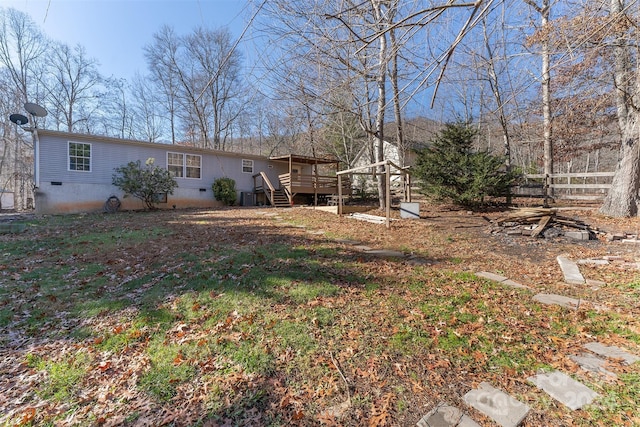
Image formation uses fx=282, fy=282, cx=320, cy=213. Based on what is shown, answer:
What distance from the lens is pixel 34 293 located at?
363 cm

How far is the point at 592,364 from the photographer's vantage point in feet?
6.48

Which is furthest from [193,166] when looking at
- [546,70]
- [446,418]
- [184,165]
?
[446,418]

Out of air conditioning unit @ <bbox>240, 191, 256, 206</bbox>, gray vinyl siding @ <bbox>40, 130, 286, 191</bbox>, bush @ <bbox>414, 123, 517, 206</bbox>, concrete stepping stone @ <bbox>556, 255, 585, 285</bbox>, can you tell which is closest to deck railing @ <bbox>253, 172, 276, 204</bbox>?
gray vinyl siding @ <bbox>40, 130, 286, 191</bbox>

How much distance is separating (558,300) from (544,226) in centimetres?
354

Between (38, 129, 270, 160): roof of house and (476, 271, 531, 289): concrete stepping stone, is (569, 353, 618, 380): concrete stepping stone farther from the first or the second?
(38, 129, 270, 160): roof of house

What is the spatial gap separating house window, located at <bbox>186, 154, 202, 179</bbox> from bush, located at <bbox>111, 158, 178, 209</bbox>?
5.99ft

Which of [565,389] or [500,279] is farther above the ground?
[500,279]

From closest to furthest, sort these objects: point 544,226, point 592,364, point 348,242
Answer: point 592,364 < point 348,242 < point 544,226

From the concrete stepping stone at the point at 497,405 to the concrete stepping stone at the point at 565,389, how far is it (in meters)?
0.24

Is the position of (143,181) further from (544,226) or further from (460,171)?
(544,226)

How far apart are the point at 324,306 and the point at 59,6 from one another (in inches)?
123

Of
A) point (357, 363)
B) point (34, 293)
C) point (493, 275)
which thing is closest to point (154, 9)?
point (357, 363)

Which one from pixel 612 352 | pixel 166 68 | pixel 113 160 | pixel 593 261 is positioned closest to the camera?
pixel 612 352

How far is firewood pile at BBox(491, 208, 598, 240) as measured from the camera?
18.2ft
